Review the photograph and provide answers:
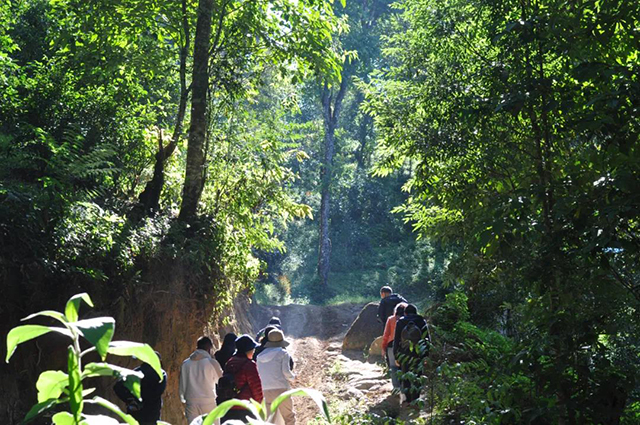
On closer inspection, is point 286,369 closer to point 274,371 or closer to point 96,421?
point 274,371

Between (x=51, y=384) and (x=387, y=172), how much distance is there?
1158cm

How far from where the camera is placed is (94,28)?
12.8 metres

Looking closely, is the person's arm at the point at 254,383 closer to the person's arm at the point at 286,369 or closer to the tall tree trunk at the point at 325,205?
the person's arm at the point at 286,369

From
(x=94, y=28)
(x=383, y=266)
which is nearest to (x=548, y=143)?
(x=94, y=28)

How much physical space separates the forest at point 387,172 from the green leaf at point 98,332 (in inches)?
153

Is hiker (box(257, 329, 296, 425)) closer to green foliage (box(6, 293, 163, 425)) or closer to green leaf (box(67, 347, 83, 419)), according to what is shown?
green foliage (box(6, 293, 163, 425))

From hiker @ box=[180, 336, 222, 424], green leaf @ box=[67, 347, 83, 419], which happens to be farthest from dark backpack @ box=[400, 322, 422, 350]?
green leaf @ box=[67, 347, 83, 419]

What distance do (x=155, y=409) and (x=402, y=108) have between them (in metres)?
6.70

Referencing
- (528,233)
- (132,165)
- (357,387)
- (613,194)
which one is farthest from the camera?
(357,387)

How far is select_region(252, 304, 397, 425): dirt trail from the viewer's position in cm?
1354

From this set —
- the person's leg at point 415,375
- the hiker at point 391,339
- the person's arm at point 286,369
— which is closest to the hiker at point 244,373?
the person's arm at point 286,369

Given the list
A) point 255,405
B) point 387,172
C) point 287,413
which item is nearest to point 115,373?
point 255,405

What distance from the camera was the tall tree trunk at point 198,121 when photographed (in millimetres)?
12609

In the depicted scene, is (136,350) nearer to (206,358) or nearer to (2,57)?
(206,358)
